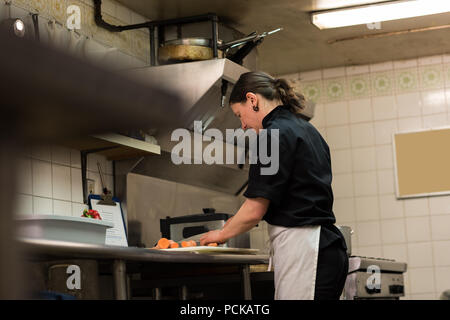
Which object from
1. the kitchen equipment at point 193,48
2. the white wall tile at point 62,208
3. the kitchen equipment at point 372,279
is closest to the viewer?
the white wall tile at point 62,208

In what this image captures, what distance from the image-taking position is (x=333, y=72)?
584cm

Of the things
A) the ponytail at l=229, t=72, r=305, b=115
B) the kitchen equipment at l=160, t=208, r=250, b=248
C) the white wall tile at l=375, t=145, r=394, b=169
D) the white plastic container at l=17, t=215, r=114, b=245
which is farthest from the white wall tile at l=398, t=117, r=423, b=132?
the white plastic container at l=17, t=215, r=114, b=245

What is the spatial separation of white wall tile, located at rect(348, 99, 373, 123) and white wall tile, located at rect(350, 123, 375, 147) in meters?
0.05

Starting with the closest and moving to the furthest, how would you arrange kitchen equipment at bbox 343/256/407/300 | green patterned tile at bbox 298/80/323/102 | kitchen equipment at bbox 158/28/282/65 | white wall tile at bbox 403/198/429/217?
1. kitchen equipment at bbox 343/256/407/300
2. kitchen equipment at bbox 158/28/282/65
3. white wall tile at bbox 403/198/429/217
4. green patterned tile at bbox 298/80/323/102

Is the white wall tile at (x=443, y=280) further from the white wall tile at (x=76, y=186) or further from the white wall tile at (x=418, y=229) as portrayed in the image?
the white wall tile at (x=76, y=186)

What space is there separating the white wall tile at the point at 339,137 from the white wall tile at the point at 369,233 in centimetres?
68

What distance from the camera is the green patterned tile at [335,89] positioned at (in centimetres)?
580

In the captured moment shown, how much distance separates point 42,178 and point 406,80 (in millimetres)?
3298

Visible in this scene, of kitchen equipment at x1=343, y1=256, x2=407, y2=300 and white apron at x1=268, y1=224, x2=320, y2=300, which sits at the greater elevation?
white apron at x1=268, y1=224, x2=320, y2=300

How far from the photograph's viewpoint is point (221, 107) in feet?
14.2

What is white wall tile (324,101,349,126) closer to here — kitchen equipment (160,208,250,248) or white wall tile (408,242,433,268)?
white wall tile (408,242,433,268)

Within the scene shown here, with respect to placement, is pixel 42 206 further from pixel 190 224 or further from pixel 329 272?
pixel 329 272

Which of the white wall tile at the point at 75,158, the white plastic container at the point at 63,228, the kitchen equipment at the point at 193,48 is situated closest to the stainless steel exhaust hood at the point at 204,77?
the kitchen equipment at the point at 193,48

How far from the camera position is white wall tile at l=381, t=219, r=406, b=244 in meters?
5.48
